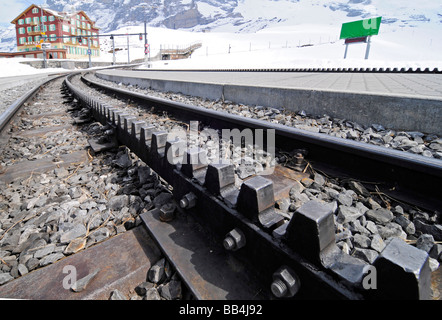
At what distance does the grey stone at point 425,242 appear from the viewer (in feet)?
3.86

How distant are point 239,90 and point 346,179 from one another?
346 cm

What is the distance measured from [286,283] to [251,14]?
188 m

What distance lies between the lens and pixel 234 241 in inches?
41.5

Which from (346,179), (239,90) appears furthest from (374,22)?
(346,179)

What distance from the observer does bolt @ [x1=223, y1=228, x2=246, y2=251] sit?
105cm

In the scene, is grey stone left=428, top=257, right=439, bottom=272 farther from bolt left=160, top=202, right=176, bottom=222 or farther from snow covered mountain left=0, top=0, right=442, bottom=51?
snow covered mountain left=0, top=0, right=442, bottom=51

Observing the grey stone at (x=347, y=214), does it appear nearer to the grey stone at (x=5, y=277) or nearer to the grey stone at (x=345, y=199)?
the grey stone at (x=345, y=199)

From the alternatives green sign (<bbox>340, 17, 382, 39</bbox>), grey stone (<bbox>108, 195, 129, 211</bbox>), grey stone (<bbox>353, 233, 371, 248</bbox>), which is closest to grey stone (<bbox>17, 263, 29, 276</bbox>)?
grey stone (<bbox>108, 195, 129, 211</bbox>)

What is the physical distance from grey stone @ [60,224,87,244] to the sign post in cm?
3427

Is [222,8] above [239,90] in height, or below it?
above

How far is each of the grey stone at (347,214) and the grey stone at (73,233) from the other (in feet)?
5.18

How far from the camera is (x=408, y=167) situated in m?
1.54

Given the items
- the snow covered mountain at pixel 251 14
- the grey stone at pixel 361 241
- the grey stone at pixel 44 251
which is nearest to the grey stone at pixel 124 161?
the grey stone at pixel 44 251
